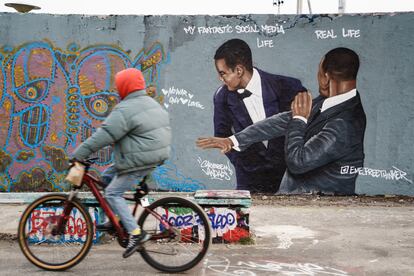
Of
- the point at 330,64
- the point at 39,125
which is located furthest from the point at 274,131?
the point at 39,125

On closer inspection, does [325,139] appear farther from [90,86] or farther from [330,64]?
[90,86]

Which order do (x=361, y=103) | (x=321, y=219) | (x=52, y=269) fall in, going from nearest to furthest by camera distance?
(x=52, y=269) → (x=321, y=219) → (x=361, y=103)

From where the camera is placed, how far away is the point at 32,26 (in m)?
8.41

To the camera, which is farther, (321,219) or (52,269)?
(321,219)

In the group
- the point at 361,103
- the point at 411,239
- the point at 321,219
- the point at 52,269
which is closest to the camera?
the point at 52,269

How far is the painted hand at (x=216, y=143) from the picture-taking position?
8.52 metres

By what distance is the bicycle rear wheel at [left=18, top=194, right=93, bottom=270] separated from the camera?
4.64m

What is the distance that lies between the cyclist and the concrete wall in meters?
4.00

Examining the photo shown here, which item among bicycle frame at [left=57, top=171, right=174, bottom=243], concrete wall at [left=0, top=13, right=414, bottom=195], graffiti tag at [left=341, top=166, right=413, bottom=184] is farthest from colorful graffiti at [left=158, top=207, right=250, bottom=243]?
graffiti tag at [left=341, top=166, right=413, bottom=184]

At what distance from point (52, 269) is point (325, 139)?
203 inches

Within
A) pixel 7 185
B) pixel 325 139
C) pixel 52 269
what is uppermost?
pixel 325 139

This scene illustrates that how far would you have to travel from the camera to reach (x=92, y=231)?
4.61 metres

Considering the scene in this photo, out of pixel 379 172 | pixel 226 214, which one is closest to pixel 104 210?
pixel 226 214

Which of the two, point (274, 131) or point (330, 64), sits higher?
point (330, 64)
